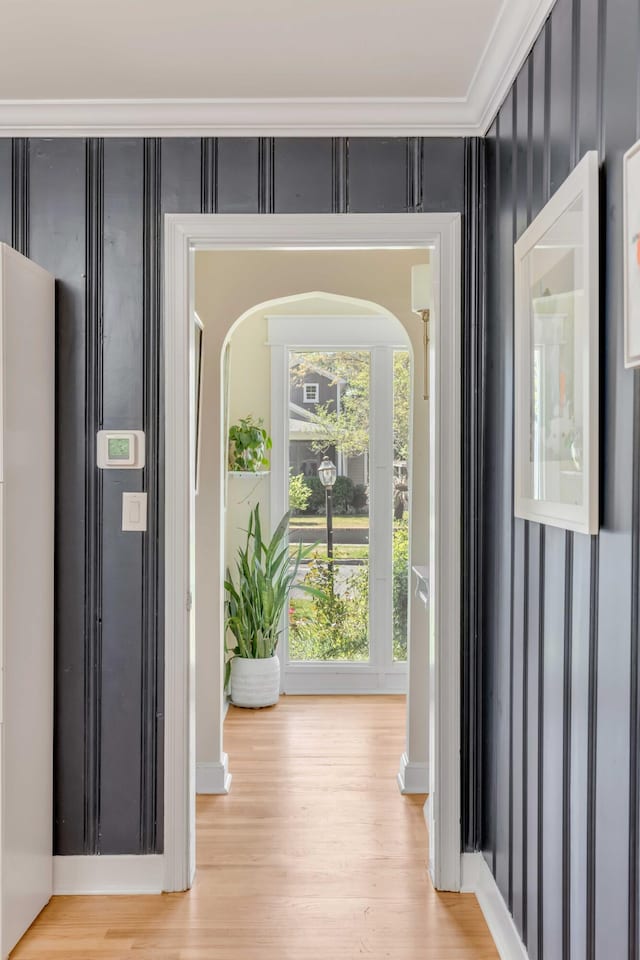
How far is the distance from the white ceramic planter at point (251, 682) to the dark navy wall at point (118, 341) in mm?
1939

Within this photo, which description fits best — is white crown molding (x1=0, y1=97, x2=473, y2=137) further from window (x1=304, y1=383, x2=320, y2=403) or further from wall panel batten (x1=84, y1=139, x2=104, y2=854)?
window (x1=304, y1=383, x2=320, y2=403)

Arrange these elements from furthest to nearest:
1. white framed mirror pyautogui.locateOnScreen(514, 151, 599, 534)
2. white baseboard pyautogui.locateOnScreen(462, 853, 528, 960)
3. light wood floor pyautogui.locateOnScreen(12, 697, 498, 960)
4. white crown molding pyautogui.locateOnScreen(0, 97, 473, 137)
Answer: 1. white crown molding pyautogui.locateOnScreen(0, 97, 473, 137)
2. light wood floor pyautogui.locateOnScreen(12, 697, 498, 960)
3. white baseboard pyautogui.locateOnScreen(462, 853, 528, 960)
4. white framed mirror pyautogui.locateOnScreen(514, 151, 599, 534)

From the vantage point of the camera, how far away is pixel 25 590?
7.93ft

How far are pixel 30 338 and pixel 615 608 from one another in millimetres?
1912

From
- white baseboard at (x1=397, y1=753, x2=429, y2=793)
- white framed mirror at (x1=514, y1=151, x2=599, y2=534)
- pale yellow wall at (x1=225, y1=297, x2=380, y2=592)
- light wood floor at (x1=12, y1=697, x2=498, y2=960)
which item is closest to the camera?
white framed mirror at (x1=514, y1=151, x2=599, y2=534)

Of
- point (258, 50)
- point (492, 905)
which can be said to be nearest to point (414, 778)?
point (492, 905)

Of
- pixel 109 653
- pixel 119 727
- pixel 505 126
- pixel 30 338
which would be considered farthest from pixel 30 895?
pixel 505 126

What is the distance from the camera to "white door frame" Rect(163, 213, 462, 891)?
2650mm

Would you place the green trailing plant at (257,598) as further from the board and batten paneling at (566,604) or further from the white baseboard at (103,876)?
the board and batten paneling at (566,604)

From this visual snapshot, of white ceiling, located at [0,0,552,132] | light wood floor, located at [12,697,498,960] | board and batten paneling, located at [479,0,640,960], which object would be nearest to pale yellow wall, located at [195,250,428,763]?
light wood floor, located at [12,697,498,960]

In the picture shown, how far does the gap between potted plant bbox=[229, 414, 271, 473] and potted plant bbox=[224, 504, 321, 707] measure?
260 millimetres

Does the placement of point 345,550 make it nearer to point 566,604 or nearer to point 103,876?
point 103,876

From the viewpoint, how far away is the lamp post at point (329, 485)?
4988 mm

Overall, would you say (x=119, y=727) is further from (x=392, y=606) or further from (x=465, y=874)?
(x=392, y=606)
